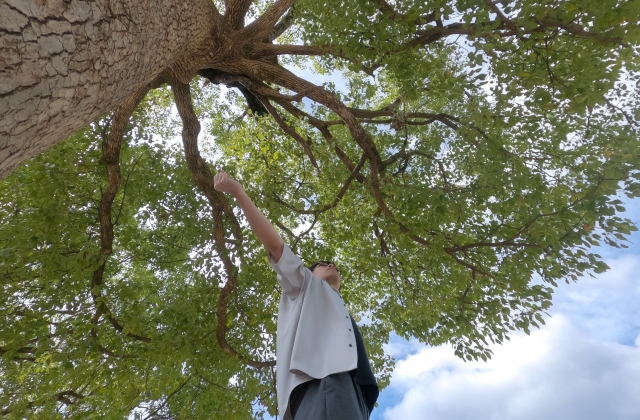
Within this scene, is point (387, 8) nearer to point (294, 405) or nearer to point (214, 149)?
point (294, 405)

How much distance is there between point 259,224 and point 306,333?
0.71 m

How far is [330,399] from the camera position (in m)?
1.79

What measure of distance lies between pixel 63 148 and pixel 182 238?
2.24 meters

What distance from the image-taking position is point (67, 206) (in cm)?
495

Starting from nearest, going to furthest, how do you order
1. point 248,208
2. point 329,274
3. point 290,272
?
1. point 248,208
2. point 290,272
3. point 329,274

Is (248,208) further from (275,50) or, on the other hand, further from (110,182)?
(275,50)

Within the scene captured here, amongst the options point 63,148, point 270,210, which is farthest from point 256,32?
point 63,148

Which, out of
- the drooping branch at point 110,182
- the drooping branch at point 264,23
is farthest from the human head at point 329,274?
the drooping branch at point 264,23

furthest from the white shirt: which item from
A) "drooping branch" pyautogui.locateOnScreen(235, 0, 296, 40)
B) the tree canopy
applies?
"drooping branch" pyautogui.locateOnScreen(235, 0, 296, 40)

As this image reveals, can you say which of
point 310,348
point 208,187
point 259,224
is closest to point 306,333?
point 310,348

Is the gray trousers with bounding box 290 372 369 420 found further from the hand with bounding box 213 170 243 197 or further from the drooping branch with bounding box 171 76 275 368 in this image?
the drooping branch with bounding box 171 76 275 368

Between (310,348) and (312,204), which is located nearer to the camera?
(310,348)

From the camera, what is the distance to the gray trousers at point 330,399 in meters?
1.73

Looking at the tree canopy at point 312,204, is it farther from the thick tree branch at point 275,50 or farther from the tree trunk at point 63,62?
the tree trunk at point 63,62
